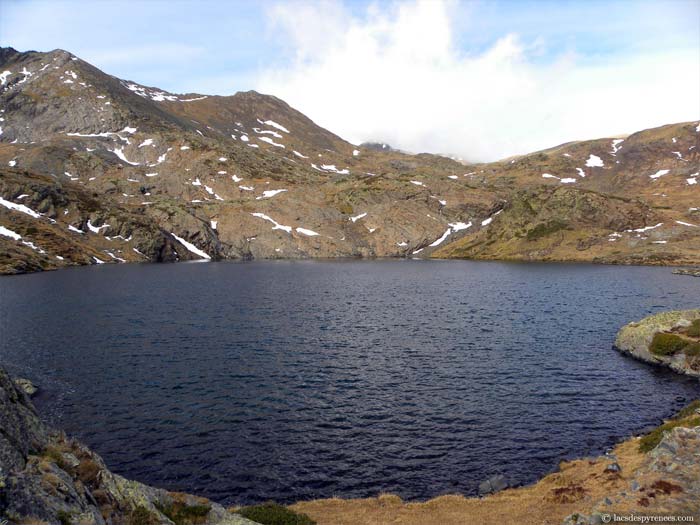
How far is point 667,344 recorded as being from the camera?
174 feet

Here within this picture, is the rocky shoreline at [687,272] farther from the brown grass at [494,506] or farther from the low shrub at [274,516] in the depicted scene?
the low shrub at [274,516]

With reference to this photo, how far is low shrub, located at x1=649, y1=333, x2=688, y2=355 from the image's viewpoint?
172 ft

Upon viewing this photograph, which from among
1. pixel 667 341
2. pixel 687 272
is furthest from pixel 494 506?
pixel 687 272

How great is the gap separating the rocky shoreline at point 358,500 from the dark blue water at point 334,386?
2.68 metres

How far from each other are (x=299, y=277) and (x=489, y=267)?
232ft

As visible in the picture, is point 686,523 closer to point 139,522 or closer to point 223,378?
point 139,522

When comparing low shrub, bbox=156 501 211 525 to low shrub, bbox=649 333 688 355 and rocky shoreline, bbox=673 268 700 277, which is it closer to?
low shrub, bbox=649 333 688 355

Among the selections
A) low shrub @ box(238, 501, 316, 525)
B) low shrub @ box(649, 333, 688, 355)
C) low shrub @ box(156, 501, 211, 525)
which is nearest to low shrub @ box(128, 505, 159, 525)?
low shrub @ box(156, 501, 211, 525)

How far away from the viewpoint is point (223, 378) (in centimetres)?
4703

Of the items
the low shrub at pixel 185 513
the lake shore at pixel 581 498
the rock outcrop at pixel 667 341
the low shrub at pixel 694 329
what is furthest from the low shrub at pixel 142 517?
the low shrub at pixel 694 329

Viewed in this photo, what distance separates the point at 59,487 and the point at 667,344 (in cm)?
5878

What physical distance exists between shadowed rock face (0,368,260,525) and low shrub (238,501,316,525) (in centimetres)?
299

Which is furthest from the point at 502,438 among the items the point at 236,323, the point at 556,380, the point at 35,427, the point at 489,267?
the point at 489,267

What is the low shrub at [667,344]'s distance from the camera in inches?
2064
